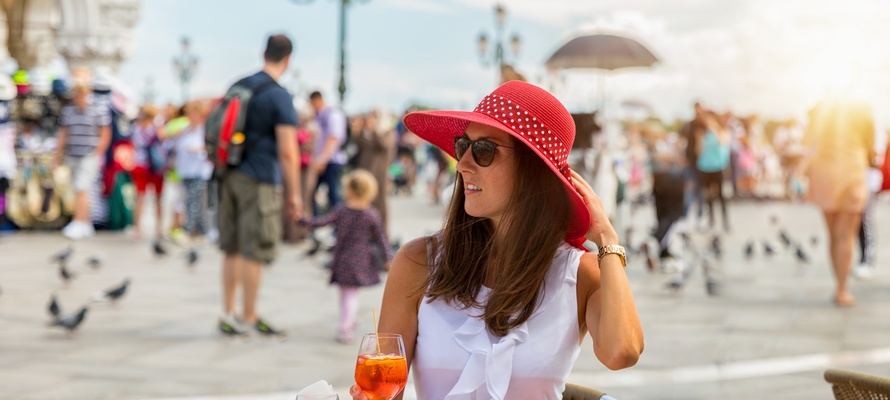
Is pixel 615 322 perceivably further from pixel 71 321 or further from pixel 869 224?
pixel 869 224

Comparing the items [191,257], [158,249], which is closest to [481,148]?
[191,257]

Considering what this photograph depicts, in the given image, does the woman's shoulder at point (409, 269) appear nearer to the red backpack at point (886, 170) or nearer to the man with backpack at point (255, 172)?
the man with backpack at point (255, 172)

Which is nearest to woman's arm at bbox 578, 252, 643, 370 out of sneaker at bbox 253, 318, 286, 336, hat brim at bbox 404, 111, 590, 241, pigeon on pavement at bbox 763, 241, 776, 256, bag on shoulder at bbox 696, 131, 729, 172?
hat brim at bbox 404, 111, 590, 241

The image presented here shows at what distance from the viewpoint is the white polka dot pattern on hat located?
257 cm

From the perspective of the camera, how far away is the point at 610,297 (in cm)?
252

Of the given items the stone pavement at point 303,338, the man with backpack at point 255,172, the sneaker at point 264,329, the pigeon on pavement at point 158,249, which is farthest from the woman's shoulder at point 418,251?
the pigeon on pavement at point 158,249

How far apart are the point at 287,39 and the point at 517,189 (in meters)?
4.39

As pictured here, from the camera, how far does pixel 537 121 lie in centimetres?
259

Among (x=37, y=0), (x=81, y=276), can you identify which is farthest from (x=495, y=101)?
(x=37, y=0)

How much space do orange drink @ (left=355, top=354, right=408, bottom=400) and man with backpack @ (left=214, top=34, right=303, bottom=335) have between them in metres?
4.52

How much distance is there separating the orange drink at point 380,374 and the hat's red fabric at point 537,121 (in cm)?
61

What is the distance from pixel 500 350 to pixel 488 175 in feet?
1.39

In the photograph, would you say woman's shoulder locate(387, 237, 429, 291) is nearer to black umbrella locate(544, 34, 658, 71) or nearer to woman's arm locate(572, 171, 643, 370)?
woman's arm locate(572, 171, 643, 370)

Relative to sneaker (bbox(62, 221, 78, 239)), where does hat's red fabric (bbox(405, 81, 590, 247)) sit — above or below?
above
